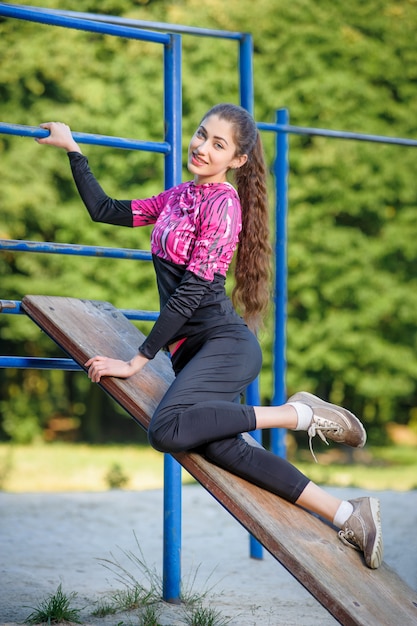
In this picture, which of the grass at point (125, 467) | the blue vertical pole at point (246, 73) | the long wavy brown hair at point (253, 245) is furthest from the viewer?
the grass at point (125, 467)

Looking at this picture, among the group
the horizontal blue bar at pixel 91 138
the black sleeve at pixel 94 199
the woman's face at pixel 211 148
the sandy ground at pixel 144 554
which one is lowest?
the sandy ground at pixel 144 554

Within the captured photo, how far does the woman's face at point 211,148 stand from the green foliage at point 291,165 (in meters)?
10.5

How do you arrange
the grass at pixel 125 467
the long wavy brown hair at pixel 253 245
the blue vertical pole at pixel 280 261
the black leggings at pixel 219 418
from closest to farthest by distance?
the black leggings at pixel 219 418 → the long wavy brown hair at pixel 253 245 → the blue vertical pole at pixel 280 261 → the grass at pixel 125 467

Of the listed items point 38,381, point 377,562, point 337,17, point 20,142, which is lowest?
point 38,381

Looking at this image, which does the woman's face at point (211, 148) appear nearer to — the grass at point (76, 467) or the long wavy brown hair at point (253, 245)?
the long wavy brown hair at point (253, 245)

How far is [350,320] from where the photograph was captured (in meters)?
13.8

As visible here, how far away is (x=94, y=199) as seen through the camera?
10.3 ft

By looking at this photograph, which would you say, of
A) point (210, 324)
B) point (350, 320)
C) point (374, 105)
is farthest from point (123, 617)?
point (374, 105)

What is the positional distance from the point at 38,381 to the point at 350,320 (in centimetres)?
575

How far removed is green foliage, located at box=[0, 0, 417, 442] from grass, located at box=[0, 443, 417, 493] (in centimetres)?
88

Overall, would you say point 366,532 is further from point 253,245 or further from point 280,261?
point 280,261

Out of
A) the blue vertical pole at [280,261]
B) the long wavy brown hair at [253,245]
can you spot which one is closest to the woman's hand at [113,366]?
the long wavy brown hair at [253,245]

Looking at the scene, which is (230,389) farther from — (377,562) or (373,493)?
(373,493)

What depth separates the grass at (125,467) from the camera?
10.9 m
